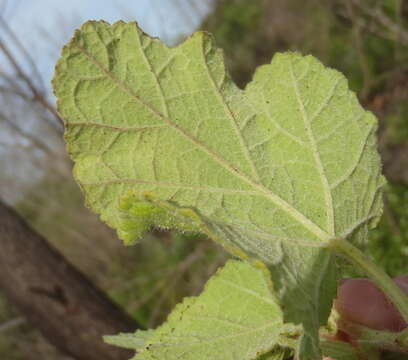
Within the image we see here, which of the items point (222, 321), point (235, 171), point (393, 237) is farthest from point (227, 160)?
point (393, 237)

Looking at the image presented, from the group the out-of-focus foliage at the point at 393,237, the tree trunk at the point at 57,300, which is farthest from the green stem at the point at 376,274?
the out-of-focus foliage at the point at 393,237

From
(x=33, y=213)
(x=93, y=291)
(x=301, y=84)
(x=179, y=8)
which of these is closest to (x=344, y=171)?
(x=301, y=84)

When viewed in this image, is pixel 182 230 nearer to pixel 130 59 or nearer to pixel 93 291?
pixel 130 59

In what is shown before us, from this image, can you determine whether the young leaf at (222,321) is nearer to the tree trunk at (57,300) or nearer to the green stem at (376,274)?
the green stem at (376,274)

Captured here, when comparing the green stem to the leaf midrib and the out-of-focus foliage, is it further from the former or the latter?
the out-of-focus foliage

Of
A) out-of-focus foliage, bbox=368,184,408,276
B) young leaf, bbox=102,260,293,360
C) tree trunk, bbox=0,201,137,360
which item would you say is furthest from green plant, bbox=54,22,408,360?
out-of-focus foliage, bbox=368,184,408,276

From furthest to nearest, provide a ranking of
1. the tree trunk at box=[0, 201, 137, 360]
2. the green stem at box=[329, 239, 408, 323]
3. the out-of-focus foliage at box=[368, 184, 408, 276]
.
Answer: the out-of-focus foliage at box=[368, 184, 408, 276] < the tree trunk at box=[0, 201, 137, 360] < the green stem at box=[329, 239, 408, 323]
